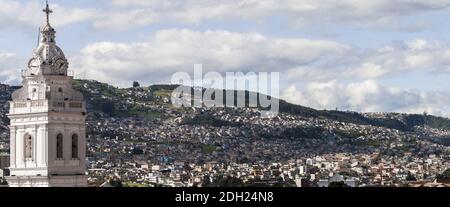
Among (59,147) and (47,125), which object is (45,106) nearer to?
(47,125)

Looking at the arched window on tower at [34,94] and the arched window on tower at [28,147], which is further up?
the arched window on tower at [34,94]

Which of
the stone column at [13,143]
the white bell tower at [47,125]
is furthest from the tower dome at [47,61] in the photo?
the stone column at [13,143]

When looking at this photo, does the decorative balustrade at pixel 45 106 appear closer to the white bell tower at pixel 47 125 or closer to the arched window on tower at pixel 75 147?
the white bell tower at pixel 47 125

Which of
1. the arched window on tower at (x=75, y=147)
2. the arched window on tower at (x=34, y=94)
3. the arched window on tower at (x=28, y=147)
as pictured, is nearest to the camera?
the arched window on tower at (x=28, y=147)

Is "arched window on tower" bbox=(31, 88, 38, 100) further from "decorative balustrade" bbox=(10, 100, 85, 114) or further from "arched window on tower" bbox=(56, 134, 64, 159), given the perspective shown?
"arched window on tower" bbox=(56, 134, 64, 159)

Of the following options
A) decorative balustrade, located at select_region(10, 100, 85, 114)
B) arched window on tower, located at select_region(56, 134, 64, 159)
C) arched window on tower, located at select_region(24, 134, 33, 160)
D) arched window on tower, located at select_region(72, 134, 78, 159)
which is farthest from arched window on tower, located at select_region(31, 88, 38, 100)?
arched window on tower, located at select_region(72, 134, 78, 159)
